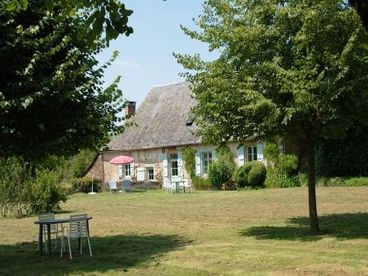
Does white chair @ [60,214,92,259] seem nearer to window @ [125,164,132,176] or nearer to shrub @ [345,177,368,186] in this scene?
shrub @ [345,177,368,186]

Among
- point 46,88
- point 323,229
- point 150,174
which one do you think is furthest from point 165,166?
point 46,88

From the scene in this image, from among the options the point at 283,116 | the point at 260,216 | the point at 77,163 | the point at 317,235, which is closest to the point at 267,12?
the point at 283,116

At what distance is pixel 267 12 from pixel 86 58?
4041mm

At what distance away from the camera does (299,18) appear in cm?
1159

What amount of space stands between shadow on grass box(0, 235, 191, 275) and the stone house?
17215 mm

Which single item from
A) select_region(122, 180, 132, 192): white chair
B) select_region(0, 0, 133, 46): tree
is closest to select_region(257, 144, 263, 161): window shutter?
select_region(122, 180, 132, 192): white chair

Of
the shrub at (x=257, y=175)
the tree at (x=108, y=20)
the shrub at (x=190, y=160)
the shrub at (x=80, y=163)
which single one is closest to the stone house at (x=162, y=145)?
the shrub at (x=190, y=160)

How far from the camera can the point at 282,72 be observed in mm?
11336

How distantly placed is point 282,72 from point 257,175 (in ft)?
55.9

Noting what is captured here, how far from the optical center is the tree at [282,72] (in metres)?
11.2

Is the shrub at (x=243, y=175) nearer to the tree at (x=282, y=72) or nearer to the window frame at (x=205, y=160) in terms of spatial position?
the window frame at (x=205, y=160)

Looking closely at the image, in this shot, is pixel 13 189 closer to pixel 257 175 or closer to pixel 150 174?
pixel 257 175

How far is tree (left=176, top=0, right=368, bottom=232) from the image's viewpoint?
11.2m

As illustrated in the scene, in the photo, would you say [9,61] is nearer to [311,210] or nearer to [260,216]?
[311,210]
